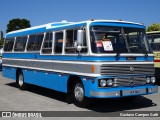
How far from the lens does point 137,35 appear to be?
32.2 ft

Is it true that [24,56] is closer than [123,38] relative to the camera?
No

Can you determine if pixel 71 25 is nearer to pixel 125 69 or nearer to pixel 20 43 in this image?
pixel 125 69

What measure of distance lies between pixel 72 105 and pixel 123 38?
2.64m

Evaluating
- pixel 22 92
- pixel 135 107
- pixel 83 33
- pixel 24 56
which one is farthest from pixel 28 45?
pixel 135 107

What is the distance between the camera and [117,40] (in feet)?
30.1

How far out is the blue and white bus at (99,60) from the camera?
8648 mm

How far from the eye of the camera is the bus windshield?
8820 mm

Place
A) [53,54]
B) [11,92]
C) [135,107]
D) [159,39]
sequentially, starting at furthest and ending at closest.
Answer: [159,39] → [11,92] → [53,54] → [135,107]

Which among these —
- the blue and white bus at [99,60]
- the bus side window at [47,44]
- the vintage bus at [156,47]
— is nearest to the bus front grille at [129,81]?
the blue and white bus at [99,60]

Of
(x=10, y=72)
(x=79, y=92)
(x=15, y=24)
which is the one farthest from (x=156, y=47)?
(x=15, y=24)

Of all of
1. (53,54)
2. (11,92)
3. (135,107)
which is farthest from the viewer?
(11,92)

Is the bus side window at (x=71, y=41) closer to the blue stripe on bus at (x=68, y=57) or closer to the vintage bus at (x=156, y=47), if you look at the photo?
the blue stripe on bus at (x=68, y=57)

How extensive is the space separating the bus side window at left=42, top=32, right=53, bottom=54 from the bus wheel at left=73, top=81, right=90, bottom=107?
211 centimetres

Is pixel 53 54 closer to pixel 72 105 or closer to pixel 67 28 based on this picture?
pixel 67 28
